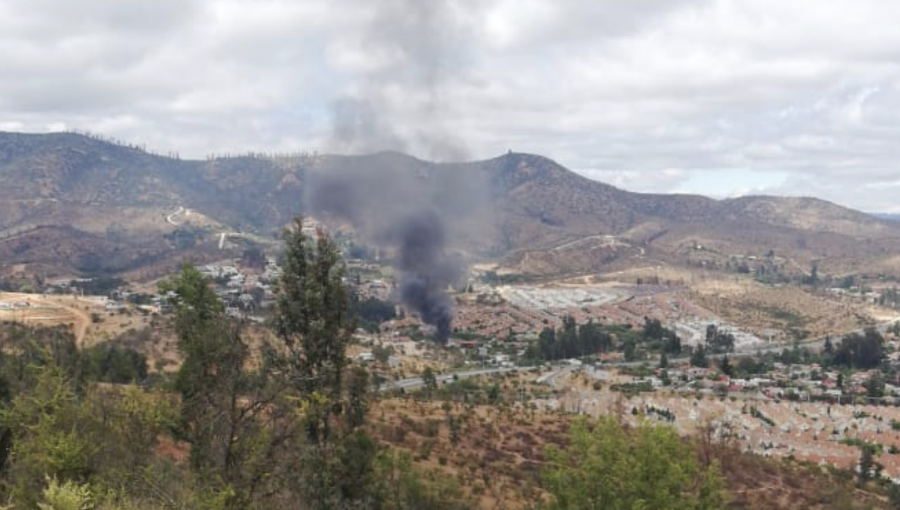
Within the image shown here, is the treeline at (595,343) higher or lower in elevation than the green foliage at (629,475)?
lower

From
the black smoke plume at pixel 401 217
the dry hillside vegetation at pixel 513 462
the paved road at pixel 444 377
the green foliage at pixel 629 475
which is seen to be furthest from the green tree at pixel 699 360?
the green foliage at pixel 629 475

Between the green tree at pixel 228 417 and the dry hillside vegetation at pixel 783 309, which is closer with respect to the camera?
the green tree at pixel 228 417

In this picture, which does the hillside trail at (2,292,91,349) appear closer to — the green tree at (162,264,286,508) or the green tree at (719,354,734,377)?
the green tree at (162,264,286,508)

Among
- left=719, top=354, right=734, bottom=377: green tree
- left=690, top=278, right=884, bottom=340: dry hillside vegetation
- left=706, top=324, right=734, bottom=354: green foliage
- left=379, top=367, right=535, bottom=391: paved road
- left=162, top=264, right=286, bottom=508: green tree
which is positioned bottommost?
left=379, top=367, right=535, bottom=391: paved road

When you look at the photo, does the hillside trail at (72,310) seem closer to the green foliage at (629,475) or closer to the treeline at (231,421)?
the treeline at (231,421)

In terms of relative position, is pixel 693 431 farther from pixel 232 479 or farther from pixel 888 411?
pixel 232 479

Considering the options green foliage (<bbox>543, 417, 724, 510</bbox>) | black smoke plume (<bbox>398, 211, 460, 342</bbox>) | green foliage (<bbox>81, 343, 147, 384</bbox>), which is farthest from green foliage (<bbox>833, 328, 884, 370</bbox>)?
green foliage (<bbox>543, 417, 724, 510</bbox>)

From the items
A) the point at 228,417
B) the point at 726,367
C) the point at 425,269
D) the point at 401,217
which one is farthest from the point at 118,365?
the point at 726,367

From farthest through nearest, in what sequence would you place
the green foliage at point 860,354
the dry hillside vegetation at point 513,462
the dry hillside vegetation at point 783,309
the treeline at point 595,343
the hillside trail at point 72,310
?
the dry hillside vegetation at point 783,309 → the treeline at point 595,343 → the green foliage at point 860,354 → the hillside trail at point 72,310 → the dry hillside vegetation at point 513,462

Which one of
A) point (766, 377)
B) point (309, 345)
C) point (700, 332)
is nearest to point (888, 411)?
point (766, 377)
